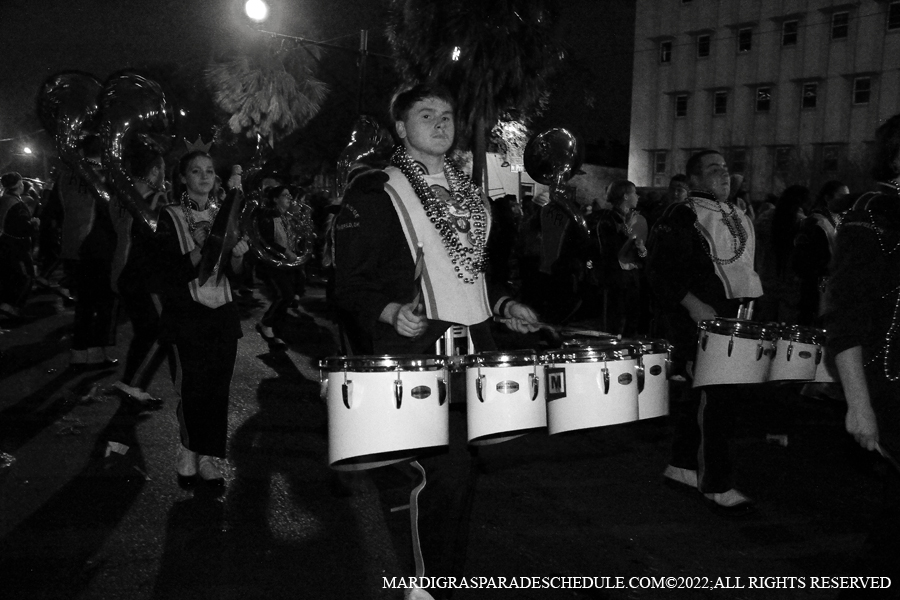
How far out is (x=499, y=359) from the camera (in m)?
2.87

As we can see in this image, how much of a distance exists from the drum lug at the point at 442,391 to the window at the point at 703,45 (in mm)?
43426

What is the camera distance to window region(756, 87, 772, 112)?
40281 mm

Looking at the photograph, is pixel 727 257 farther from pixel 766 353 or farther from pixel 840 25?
pixel 840 25

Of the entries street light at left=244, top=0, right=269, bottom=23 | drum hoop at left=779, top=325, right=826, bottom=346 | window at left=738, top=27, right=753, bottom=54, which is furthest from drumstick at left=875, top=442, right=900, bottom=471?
window at left=738, top=27, right=753, bottom=54

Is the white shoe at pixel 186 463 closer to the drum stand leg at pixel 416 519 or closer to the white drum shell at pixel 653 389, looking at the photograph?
the drum stand leg at pixel 416 519

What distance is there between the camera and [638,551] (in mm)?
4203

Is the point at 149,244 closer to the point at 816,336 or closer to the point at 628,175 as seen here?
the point at 816,336

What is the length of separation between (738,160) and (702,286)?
38881mm

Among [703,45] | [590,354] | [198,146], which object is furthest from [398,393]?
[703,45]

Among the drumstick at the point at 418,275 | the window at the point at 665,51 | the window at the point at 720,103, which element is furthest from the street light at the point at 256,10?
the window at the point at 665,51

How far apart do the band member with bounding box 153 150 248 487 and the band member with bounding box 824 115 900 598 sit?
3399mm

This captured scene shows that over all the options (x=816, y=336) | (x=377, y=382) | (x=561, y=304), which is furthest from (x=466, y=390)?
(x=561, y=304)

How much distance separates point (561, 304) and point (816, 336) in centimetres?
647

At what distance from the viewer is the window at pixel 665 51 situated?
43.8 metres
